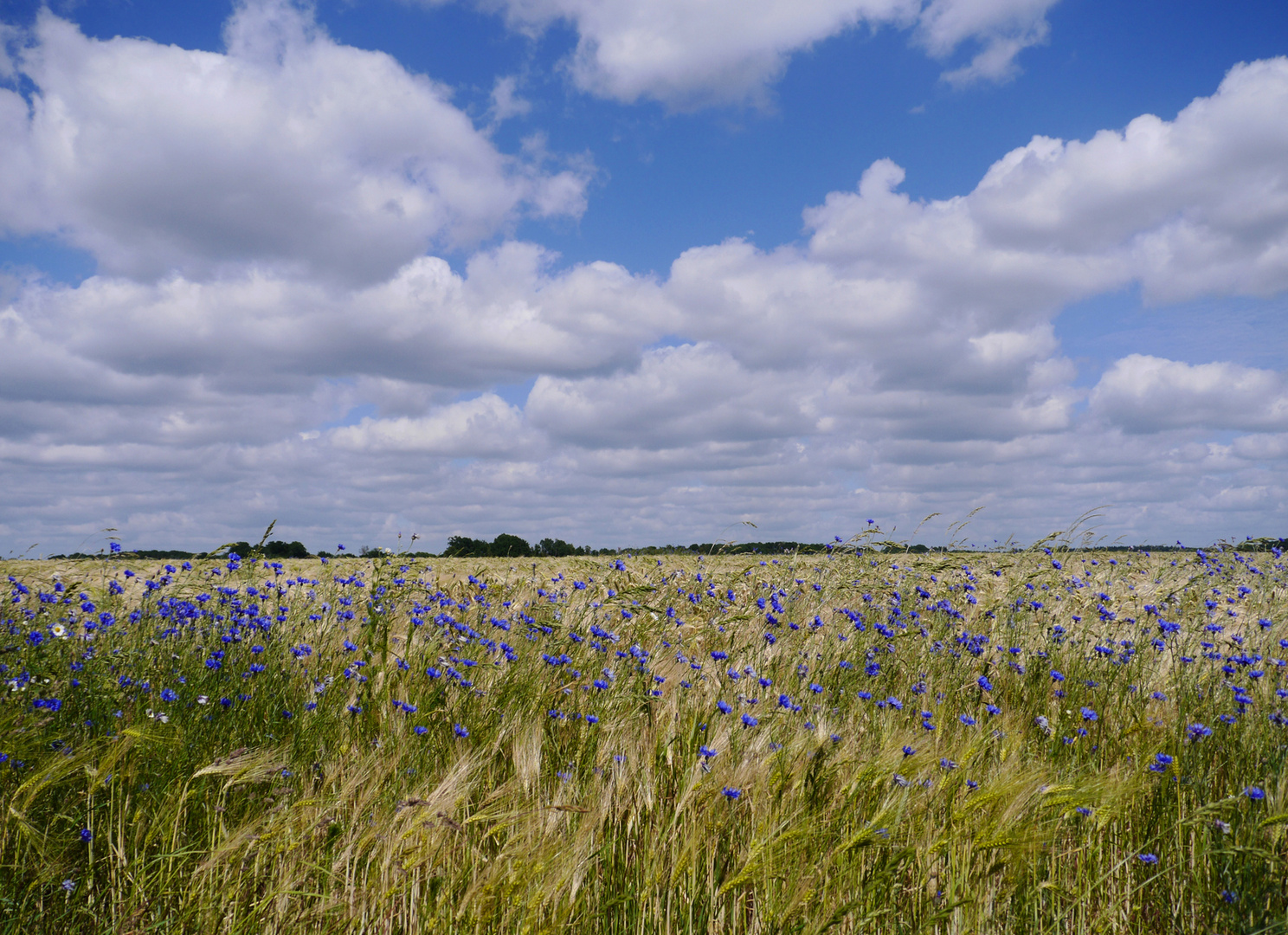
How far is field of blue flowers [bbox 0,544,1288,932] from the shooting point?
2.35 m

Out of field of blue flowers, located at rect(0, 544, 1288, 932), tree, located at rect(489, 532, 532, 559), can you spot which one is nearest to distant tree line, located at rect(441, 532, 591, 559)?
tree, located at rect(489, 532, 532, 559)

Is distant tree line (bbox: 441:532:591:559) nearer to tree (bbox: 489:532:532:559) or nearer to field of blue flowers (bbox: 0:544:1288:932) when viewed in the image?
tree (bbox: 489:532:532:559)

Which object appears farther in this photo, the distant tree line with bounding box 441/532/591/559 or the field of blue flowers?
the distant tree line with bounding box 441/532/591/559

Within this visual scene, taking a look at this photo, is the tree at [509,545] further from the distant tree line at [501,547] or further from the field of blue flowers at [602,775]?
the field of blue flowers at [602,775]

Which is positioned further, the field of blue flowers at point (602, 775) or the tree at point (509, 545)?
the tree at point (509, 545)

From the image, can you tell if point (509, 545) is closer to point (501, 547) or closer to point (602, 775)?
point (501, 547)

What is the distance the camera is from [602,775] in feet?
9.99

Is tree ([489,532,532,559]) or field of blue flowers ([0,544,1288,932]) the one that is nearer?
field of blue flowers ([0,544,1288,932])

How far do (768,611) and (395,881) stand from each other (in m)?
4.16

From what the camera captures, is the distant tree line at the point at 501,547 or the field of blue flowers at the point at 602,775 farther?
the distant tree line at the point at 501,547

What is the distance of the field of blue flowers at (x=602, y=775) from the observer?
7.71ft

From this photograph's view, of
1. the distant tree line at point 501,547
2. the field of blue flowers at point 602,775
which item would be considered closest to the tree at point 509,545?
the distant tree line at point 501,547

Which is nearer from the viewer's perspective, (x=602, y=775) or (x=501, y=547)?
(x=602, y=775)

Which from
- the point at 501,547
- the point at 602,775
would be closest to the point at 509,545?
the point at 501,547
